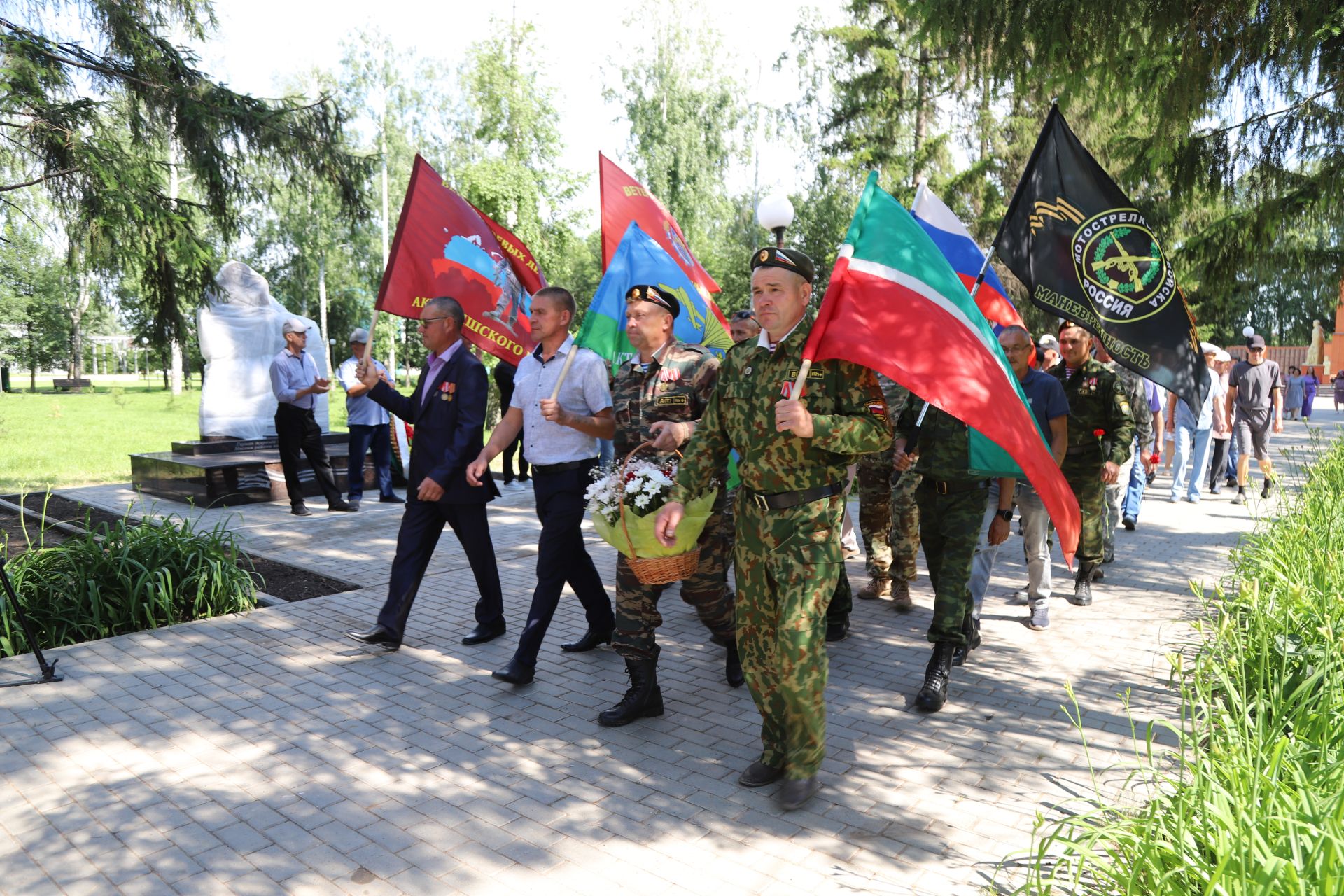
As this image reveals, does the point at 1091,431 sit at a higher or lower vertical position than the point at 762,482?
higher

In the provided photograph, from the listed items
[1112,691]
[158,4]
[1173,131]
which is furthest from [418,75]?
[1112,691]

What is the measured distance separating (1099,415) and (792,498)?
402 centimetres

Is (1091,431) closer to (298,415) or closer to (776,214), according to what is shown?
(776,214)

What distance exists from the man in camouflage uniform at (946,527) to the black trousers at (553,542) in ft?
6.24

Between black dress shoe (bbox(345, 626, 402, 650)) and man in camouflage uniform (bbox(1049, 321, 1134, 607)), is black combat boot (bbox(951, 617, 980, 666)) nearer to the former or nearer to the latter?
man in camouflage uniform (bbox(1049, 321, 1134, 607))

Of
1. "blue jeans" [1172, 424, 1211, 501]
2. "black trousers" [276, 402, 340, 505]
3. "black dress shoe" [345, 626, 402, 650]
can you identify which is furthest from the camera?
"blue jeans" [1172, 424, 1211, 501]

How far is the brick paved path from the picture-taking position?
339 centimetres

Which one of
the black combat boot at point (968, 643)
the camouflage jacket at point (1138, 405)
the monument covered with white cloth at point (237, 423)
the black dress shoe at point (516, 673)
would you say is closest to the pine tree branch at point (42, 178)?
the monument covered with white cloth at point (237, 423)

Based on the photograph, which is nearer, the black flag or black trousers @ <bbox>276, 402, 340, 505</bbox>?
the black flag

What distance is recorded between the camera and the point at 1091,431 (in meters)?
6.87

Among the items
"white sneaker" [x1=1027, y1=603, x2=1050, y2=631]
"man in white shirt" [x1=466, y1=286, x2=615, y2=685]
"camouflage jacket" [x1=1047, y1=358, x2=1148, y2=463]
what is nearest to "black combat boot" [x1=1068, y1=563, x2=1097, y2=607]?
"white sneaker" [x1=1027, y1=603, x2=1050, y2=631]

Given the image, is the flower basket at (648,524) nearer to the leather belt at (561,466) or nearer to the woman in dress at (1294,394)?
the leather belt at (561,466)

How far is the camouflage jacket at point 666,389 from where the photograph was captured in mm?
4977

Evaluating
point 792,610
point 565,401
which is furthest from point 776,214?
point 792,610
